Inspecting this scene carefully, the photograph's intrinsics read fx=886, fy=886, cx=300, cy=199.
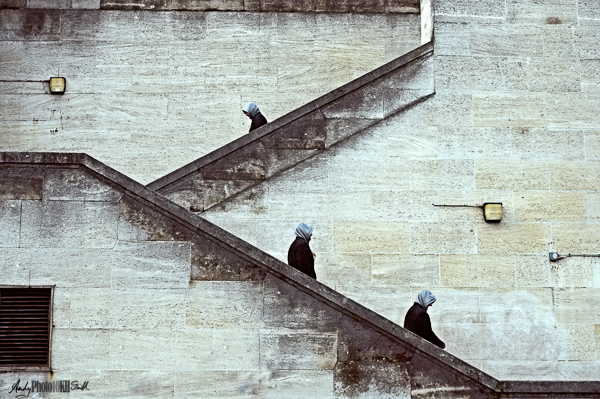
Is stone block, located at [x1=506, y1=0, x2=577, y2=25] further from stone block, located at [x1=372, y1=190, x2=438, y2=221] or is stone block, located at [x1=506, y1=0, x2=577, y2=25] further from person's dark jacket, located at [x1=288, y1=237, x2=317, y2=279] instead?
person's dark jacket, located at [x1=288, y1=237, x2=317, y2=279]

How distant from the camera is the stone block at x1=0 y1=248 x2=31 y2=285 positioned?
10.0 m

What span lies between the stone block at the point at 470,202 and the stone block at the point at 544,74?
1744mm

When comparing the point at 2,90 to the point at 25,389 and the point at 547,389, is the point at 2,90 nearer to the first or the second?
the point at 25,389

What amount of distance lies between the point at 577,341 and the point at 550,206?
6.79ft

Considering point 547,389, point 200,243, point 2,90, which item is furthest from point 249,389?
point 2,90

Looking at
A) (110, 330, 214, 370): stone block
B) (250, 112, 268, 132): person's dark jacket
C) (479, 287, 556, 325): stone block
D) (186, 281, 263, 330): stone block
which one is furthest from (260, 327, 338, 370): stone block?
(250, 112, 268, 132): person's dark jacket

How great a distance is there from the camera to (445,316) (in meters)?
13.1

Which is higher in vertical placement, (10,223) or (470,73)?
(470,73)

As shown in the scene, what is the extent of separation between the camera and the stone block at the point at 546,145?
13734 millimetres

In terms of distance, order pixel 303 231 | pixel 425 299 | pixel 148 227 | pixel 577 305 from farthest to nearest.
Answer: pixel 577 305
pixel 303 231
pixel 425 299
pixel 148 227

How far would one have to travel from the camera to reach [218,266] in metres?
10.0

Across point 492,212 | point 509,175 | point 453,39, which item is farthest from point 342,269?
point 453,39

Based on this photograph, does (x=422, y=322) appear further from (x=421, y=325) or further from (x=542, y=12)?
(x=542, y=12)

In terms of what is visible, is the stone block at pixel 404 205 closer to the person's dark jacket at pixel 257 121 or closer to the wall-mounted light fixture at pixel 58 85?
the person's dark jacket at pixel 257 121
